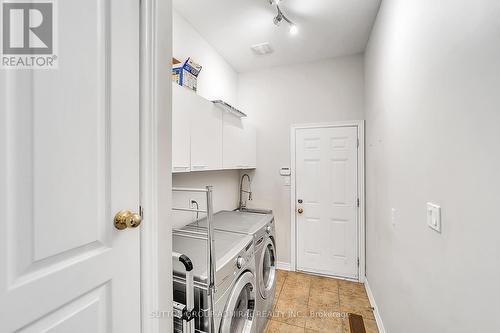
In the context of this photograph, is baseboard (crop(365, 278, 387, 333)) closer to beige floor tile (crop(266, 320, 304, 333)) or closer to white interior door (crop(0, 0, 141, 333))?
beige floor tile (crop(266, 320, 304, 333))

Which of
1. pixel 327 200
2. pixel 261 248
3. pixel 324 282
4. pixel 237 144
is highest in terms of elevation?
pixel 237 144

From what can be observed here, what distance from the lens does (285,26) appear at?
7.13 feet

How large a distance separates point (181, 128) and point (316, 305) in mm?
2192

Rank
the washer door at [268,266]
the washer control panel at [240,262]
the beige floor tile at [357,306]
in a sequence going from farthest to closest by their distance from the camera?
1. the beige floor tile at [357,306]
2. the washer door at [268,266]
3. the washer control panel at [240,262]

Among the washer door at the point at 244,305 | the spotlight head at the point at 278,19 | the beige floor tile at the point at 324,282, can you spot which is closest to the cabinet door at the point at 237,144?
the spotlight head at the point at 278,19

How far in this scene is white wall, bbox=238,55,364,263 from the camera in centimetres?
278

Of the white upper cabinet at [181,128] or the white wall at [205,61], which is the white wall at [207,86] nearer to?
the white wall at [205,61]

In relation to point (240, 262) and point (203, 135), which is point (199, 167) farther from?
point (240, 262)

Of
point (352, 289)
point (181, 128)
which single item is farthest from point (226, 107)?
point (352, 289)

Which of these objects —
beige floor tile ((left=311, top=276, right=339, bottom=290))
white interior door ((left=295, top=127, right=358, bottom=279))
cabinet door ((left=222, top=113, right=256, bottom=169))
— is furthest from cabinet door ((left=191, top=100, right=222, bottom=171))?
beige floor tile ((left=311, top=276, right=339, bottom=290))

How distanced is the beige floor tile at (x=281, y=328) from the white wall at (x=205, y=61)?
2.39 meters

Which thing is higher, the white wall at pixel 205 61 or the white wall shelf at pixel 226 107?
the white wall at pixel 205 61

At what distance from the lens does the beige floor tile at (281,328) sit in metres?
1.89

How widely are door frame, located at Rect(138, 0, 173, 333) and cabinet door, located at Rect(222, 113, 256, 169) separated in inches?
52.2
